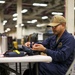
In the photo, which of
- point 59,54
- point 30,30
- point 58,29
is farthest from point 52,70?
point 30,30

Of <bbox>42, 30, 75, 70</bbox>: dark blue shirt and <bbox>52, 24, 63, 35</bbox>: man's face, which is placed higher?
<bbox>52, 24, 63, 35</bbox>: man's face

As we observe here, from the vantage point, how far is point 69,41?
205cm

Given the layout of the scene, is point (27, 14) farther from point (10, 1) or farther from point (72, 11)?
point (72, 11)

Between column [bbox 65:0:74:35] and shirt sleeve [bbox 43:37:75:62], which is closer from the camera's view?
shirt sleeve [bbox 43:37:75:62]

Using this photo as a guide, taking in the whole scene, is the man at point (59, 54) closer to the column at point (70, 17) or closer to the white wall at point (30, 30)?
the column at point (70, 17)

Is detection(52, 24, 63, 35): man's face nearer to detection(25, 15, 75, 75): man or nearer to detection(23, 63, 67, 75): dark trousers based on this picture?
detection(25, 15, 75, 75): man

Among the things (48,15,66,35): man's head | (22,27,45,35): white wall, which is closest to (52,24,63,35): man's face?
(48,15,66,35): man's head

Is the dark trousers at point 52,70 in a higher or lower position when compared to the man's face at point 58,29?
lower

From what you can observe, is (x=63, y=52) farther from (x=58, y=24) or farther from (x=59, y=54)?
(x=58, y=24)

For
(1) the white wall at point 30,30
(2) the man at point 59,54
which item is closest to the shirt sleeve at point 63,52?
(2) the man at point 59,54

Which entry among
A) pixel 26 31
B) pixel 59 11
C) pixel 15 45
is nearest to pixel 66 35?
pixel 15 45

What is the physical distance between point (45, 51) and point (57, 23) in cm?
41

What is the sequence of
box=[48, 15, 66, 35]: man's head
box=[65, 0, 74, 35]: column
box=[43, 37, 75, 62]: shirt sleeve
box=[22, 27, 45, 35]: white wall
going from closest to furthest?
1. box=[43, 37, 75, 62]: shirt sleeve
2. box=[48, 15, 66, 35]: man's head
3. box=[65, 0, 74, 35]: column
4. box=[22, 27, 45, 35]: white wall

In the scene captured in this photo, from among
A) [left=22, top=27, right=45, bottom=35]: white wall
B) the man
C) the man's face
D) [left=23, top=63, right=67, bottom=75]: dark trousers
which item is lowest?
[left=22, top=27, right=45, bottom=35]: white wall
